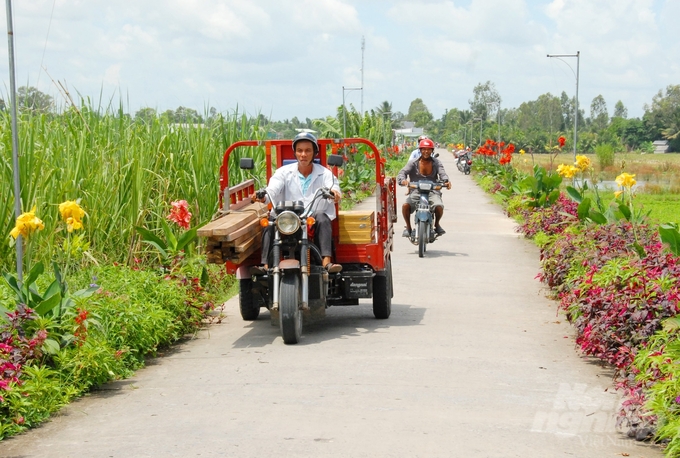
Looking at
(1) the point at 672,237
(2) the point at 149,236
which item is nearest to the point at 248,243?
(2) the point at 149,236

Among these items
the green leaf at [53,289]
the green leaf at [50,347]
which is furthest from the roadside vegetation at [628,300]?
the green leaf at [53,289]

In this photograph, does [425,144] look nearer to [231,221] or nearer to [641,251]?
[641,251]

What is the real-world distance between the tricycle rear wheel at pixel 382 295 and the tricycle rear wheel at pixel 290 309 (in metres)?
1.26

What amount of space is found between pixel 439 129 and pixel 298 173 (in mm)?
189553

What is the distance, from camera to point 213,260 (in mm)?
8195

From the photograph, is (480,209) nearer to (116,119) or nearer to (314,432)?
(116,119)

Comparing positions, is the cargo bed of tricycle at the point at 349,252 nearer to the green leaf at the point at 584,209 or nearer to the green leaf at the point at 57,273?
the green leaf at the point at 57,273

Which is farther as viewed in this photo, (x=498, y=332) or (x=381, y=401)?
(x=498, y=332)

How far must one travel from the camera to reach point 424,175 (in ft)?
50.0

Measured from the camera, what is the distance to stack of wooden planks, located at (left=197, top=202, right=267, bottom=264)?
7.96 metres

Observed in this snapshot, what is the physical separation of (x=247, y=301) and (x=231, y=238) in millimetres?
1560

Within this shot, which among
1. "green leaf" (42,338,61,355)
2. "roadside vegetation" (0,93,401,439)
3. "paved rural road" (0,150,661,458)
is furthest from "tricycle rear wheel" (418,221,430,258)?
"green leaf" (42,338,61,355)

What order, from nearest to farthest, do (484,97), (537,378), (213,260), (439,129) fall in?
(537,378)
(213,260)
(484,97)
(439,129)

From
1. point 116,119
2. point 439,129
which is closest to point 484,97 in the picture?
point 439,129
